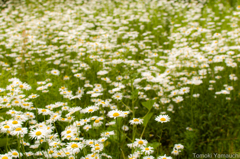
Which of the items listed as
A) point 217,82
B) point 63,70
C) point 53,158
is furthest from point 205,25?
point 53,158

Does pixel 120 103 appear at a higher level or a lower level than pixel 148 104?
lower

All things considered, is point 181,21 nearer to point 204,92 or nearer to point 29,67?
point 204,92

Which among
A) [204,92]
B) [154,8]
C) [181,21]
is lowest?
[204,92]

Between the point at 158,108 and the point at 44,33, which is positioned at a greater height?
the point at 44,33

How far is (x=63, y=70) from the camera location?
4.05 metres

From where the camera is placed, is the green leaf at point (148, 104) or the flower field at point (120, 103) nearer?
the green leaf at point (148, 104)

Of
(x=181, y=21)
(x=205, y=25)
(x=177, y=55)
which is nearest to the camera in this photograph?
(x=177, y=55)

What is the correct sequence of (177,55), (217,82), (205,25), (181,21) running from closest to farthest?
(217,82)
(177,55)
(205,25)
(181,21)

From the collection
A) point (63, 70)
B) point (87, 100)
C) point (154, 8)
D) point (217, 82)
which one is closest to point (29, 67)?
point (63, 70)

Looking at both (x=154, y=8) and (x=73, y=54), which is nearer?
(x=73, y=54)

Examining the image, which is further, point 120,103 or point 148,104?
point 120,103

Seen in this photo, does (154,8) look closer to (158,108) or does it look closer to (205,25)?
(205,25)

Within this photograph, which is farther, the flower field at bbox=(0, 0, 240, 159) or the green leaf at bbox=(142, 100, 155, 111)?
the flower field at bbox=(0, 0, 240, 159)

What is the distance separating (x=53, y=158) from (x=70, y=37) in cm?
328
